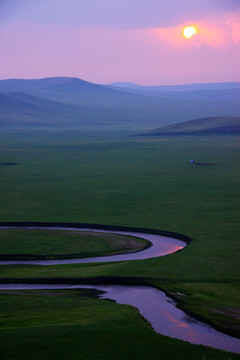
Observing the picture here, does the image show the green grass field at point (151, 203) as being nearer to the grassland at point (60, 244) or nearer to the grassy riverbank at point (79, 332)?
the grassy riverbank at point (79, 332)

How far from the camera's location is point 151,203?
5150 cm

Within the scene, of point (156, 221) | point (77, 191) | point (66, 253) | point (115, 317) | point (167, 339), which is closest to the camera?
point (167, 339)

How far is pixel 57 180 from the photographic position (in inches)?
2719

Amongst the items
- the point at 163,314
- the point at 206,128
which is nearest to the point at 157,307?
the point at 163,314

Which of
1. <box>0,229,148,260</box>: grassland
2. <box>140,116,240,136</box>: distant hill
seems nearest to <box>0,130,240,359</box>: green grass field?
<box>0,229,148,260</box>: grassland

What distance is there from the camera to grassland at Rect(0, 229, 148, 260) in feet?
117

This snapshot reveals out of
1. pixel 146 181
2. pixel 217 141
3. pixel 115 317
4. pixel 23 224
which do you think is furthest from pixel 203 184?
pixel 217 141

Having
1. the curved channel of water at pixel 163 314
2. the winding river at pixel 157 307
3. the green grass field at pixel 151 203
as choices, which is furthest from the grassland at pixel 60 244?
the curved channel of water at pixel 163 314

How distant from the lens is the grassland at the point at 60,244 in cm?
3566

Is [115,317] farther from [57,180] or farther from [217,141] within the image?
[217,141]

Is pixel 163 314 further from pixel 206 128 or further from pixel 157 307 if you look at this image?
pixel 206 128

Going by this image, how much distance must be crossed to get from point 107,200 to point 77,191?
6.85m

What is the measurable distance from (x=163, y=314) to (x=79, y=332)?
14.3 feet

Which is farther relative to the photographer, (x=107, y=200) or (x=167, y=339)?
(x=107, y=200)
